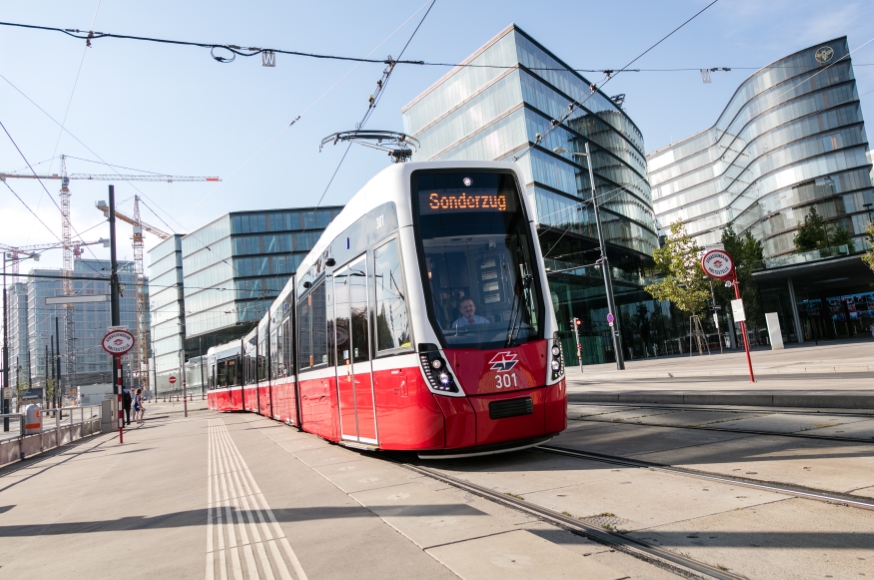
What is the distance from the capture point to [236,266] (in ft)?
245

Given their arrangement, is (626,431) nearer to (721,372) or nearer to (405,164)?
(405,164)

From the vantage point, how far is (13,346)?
128 metres

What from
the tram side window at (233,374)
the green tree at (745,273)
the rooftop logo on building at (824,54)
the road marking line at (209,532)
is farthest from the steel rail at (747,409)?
the rooftop logo on building at (824,54)

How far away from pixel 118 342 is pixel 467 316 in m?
14.1

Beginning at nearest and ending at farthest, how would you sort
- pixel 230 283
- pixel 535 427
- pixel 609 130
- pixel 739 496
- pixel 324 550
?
pixel 324 550 < pixel 739 496 < pixel 535 427 < pixel 609 130 < pixel 230 283

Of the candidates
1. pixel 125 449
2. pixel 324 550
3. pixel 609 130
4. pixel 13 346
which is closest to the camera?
pixel 324 550

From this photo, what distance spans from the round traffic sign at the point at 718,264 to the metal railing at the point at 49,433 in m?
14.9

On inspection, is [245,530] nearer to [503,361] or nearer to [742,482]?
[503,361]

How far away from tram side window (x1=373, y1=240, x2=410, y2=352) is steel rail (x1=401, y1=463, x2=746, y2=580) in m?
2.11

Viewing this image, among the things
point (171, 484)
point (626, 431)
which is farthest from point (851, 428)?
point (171, 484)

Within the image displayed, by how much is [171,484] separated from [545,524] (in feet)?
20.6

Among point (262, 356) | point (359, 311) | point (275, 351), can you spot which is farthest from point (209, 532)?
point (262, 356)

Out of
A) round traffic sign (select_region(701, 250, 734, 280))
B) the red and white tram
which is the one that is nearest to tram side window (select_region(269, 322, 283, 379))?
the red and white tram

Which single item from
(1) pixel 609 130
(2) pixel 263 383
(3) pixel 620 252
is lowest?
(2) pixel 263 383
